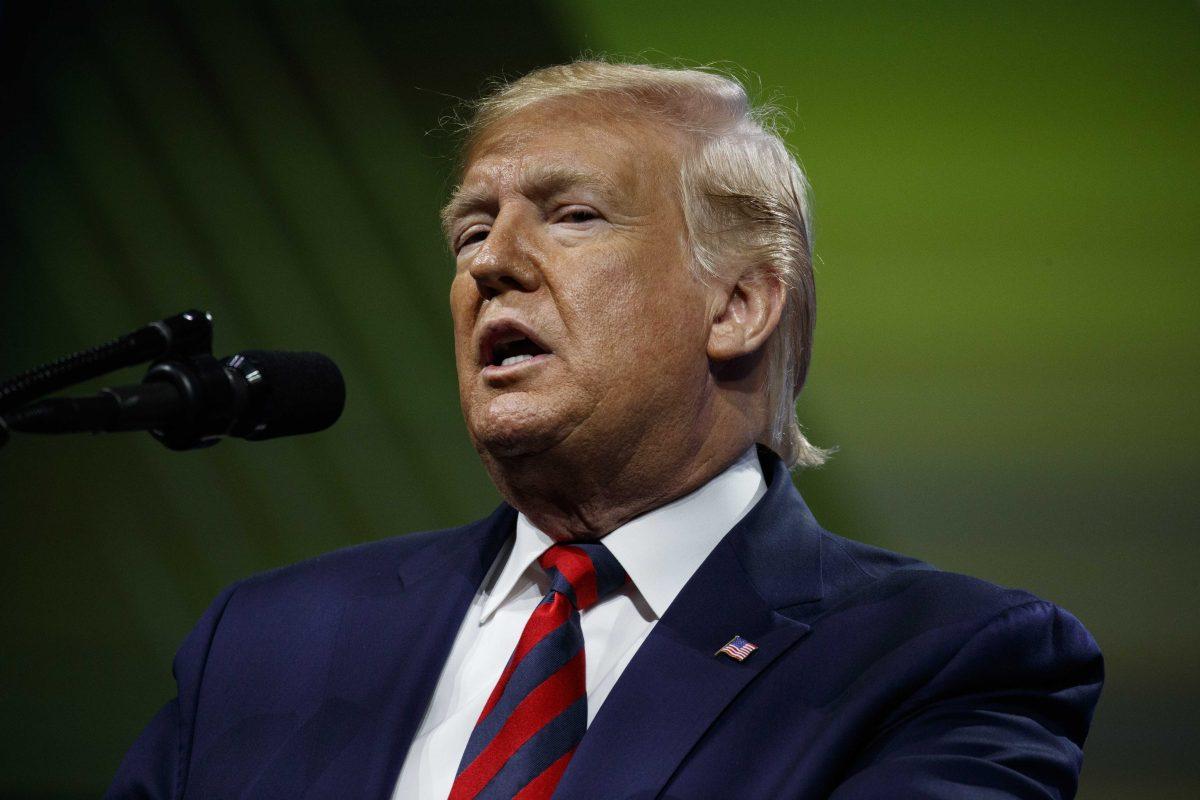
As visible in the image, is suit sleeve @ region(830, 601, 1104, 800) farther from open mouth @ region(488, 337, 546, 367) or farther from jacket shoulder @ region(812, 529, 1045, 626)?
open mouth @ region(488, 337, 546, 367)

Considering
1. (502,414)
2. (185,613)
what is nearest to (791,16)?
(502,414)

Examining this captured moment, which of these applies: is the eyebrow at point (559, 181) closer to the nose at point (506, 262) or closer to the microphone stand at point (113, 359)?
the nose at point (506, 262)

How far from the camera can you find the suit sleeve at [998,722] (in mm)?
1369

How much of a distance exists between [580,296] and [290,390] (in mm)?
596

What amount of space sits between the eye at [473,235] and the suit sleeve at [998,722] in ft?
2.84

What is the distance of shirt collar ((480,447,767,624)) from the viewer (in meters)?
1.74

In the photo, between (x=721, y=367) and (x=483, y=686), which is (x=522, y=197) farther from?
(x=483, y=686)

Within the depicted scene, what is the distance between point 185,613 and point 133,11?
127cm

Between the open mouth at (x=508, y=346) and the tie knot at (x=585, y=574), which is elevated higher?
the open mouth at (x=508, y=346)

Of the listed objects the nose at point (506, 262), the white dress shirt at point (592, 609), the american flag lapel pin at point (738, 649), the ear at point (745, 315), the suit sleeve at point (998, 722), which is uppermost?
the nose at point (506, 262)

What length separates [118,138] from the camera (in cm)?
282

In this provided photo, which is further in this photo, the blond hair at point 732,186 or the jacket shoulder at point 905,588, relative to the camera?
the blond hair at point 732,186

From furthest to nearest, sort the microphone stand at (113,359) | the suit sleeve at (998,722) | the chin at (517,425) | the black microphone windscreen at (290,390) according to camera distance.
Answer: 1. the chin at (517,425)
2. the suit sleeve at (998,722)
3. the black microphone windscreen at (290,390)
4. the microphone stand at (113,359)

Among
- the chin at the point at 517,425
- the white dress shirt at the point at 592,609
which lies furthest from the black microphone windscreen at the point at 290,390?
the white dress shirt at the point at 592,609
